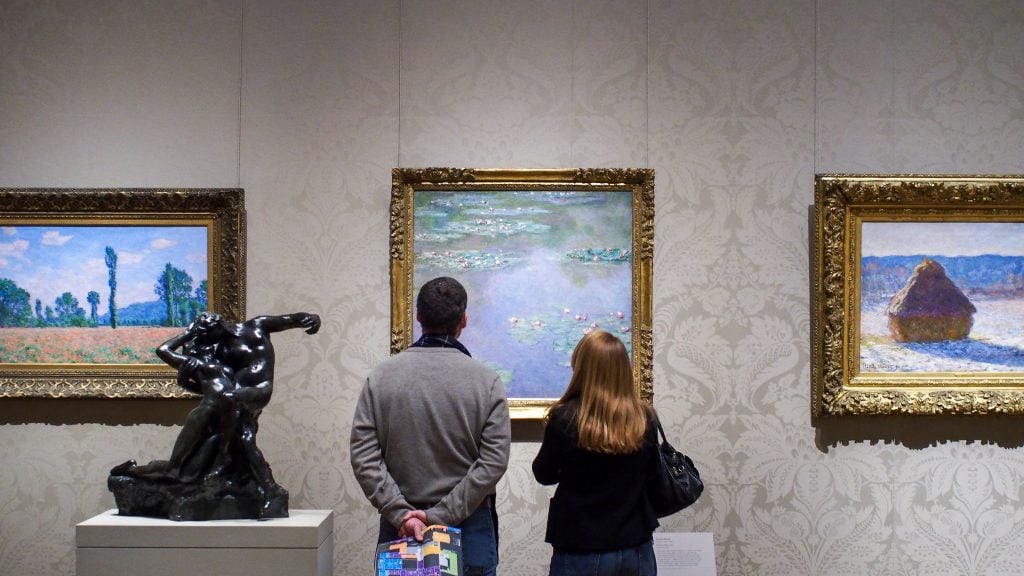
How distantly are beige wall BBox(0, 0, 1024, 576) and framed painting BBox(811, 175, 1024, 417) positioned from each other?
141 millimetres

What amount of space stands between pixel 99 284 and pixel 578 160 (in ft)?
7.88

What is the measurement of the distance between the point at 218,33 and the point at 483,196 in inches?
60.1

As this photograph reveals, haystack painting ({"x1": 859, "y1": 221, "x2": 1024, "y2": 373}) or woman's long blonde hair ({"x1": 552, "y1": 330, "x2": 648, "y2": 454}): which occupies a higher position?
haystack painting ({"x1": 859, "y1": 221, "x2": 1024, "y2": 373})

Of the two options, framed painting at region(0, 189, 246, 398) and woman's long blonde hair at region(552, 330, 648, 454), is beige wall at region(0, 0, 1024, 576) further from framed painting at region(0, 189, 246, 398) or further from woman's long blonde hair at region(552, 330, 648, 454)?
woman's long blonde hair at region(552, 330, 648, 454)

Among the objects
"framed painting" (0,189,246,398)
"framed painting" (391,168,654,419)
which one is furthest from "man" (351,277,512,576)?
"framed painting" (0,189,246,398)

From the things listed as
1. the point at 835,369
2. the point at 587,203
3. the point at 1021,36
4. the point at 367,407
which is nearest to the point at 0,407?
the point at 367,407

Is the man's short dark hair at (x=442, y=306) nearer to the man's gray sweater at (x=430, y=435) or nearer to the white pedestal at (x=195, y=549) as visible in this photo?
the man's gray sweater at (x=430, y=435)

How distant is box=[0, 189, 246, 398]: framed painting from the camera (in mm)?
4688

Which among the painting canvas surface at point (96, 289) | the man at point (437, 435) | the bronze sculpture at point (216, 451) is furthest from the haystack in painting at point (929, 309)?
the painting canvas surface at point (96, 289)

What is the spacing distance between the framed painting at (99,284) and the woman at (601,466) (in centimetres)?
213

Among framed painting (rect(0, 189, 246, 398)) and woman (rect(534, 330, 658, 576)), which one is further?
framed painting (rect(0, 189, 246, 398))

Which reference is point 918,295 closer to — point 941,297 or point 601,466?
point 941,297

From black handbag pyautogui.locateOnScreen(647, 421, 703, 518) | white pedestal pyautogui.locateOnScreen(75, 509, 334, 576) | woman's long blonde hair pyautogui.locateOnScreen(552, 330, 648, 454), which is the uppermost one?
woman's long blonde hair pyautogui.locateOnScreen(552, 330, 648, 454)

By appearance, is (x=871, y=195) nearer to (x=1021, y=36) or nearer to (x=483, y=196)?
(x=1021, y=36)
